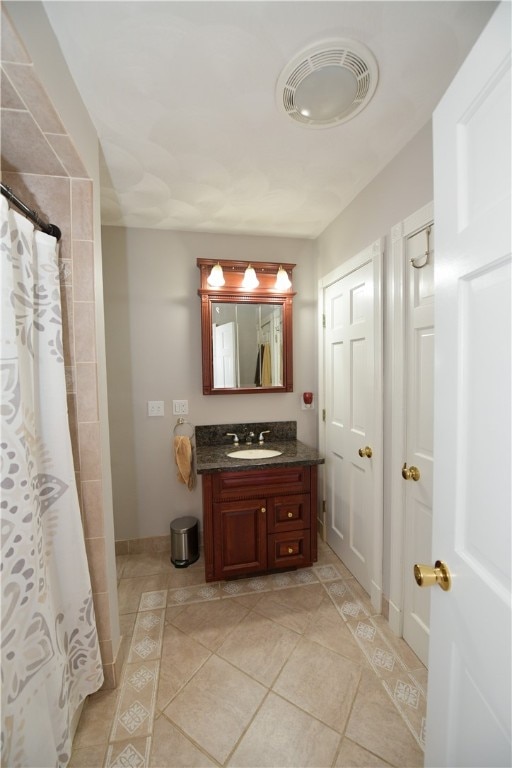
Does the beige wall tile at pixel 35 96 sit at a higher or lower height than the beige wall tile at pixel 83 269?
higher

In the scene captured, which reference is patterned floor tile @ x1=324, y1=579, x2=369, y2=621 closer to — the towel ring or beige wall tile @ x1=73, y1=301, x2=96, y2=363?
the towel ring

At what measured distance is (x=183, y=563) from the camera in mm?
2230

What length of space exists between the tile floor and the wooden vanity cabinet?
16 cm

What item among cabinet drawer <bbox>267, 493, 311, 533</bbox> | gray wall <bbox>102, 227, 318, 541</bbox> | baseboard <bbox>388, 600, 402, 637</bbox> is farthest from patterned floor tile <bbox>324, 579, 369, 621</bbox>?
gray wall <bbox>102, 227, 318, 541</bbox>

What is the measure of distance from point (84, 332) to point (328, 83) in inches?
51.9

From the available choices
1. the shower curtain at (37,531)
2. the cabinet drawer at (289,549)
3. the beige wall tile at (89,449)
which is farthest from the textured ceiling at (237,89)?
the cabinet drawer at (289,549)

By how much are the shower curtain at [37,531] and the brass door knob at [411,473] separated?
1.43m

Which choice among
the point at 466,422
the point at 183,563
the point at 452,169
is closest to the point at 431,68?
the point at 452,169

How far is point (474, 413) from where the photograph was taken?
2.04ft

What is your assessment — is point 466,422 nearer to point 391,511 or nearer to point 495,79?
point 495,79

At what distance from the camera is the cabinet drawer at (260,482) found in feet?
6.37

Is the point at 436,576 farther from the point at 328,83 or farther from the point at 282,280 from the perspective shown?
the point at 282,280

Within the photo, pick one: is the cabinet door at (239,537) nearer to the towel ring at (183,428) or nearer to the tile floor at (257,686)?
the tile floor at (257,686)

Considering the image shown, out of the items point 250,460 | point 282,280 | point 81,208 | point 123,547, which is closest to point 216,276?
point 282,280
